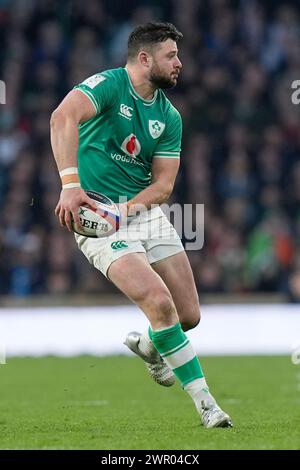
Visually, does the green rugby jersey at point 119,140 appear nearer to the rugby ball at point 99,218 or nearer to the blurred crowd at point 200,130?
the rugby ball at point 99,218

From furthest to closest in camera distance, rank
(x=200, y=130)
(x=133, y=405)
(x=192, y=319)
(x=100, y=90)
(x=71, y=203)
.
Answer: (x=200, y=130) → (x=133, y=405) → (x=192, y=319) → (x=100, y=90) → (x=71, y=203)

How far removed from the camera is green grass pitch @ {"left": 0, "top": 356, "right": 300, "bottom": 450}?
20.0ft

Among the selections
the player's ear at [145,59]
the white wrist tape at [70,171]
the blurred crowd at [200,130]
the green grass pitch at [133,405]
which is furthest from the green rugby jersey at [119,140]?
the blurred crowd at [200,130]

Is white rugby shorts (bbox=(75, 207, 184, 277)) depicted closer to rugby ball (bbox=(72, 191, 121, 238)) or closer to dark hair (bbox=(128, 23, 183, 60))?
rugby ball (bbox=(72, 191, 121, 238))

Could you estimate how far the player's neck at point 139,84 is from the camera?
7145mm

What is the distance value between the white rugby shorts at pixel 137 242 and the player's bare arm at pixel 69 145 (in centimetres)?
38

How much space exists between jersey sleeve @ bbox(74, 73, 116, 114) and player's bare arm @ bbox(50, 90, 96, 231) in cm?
9

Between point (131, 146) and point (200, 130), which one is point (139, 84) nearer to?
point (131, 146)

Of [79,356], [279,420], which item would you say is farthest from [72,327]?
[279,420]

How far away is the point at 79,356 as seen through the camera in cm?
1377

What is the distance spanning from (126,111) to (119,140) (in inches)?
7.4

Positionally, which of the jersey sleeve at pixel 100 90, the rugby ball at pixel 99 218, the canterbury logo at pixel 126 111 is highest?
the jersey sleeve at pixel 100 90

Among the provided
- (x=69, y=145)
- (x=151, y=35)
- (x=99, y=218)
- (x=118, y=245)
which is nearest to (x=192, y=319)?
(x=118, y=245)

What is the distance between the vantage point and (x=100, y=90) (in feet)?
22.5
